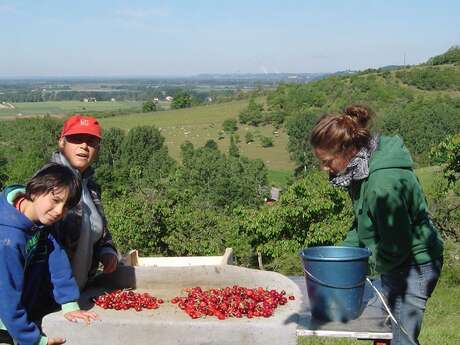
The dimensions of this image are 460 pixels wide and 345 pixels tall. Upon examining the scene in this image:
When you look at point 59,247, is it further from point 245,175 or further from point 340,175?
point 245,175

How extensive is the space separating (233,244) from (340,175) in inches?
874

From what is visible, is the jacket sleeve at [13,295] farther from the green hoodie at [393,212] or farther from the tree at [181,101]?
the tree at [181,101]

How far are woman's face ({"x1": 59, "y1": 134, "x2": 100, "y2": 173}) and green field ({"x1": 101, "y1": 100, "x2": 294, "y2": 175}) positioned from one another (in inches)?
2706

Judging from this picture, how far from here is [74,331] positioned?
3635mm

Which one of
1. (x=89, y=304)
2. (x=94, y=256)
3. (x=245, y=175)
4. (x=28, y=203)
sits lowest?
(x=245, y=175)

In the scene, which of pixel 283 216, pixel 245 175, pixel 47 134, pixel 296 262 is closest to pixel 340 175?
pixel 296 262

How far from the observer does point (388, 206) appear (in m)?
3.01

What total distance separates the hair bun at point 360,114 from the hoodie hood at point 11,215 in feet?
6.02

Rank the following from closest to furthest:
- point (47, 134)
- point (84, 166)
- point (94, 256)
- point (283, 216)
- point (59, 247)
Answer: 1. point (59, 247)
2. point (84, 166)
3. point (94, 256)
4. point (283, 216)
5. point (47, 134)

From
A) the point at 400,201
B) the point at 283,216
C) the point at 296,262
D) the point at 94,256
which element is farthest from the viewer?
the point at 283,216

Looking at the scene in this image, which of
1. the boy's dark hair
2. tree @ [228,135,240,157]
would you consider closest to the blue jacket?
the boy's dark hair

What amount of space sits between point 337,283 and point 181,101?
132578mm

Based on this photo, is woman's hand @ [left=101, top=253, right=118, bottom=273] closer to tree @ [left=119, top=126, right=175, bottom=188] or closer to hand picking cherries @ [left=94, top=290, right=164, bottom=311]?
hand picking cherries @ [left=94, top=290, right=164, bottom=311]

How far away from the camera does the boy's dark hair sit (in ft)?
10.6
